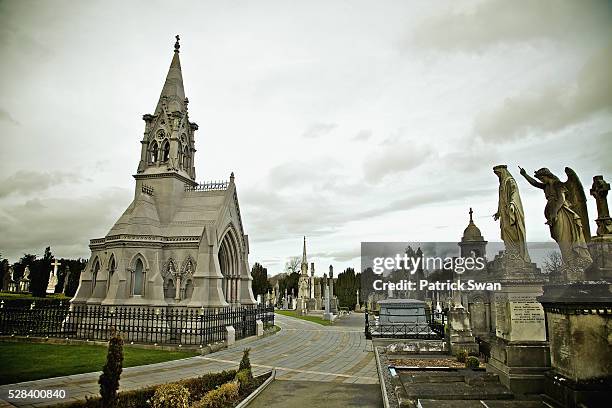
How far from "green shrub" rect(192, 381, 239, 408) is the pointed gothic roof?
1006 inches

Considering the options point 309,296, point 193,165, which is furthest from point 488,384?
point 309,296

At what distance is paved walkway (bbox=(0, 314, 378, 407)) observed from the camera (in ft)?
35.9

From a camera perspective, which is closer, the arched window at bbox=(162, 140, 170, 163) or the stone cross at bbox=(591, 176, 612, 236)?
the stone cross at bbox=(591, 176, 612, 236)

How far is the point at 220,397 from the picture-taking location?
886cm

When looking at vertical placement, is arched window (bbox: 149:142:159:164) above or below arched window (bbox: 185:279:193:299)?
above

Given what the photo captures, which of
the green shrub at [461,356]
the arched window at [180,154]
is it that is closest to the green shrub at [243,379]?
the green shrub at [461,356]

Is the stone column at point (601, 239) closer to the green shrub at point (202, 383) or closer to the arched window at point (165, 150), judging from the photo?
the green shrub at point (202, 383)

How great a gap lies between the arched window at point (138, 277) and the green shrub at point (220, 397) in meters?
18.1

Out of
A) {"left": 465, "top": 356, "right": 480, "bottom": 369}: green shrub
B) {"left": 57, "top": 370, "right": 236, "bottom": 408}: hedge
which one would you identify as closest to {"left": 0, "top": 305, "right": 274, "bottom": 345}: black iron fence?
{"left": 57, "top": 370, "right": 236, "bottom": 408}: hedge

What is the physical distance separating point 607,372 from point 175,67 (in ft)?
109

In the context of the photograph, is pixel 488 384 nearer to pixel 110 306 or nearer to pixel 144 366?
pixel 144 366

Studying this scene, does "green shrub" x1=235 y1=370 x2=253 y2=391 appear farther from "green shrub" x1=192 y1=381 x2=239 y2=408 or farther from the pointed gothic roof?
the pointed gothic roof

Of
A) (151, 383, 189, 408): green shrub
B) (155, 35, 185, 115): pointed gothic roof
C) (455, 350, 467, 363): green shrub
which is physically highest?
(155, 35, 185, 115): pointed gothic roof

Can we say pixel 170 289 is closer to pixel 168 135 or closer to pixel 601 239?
pixel 168 135
